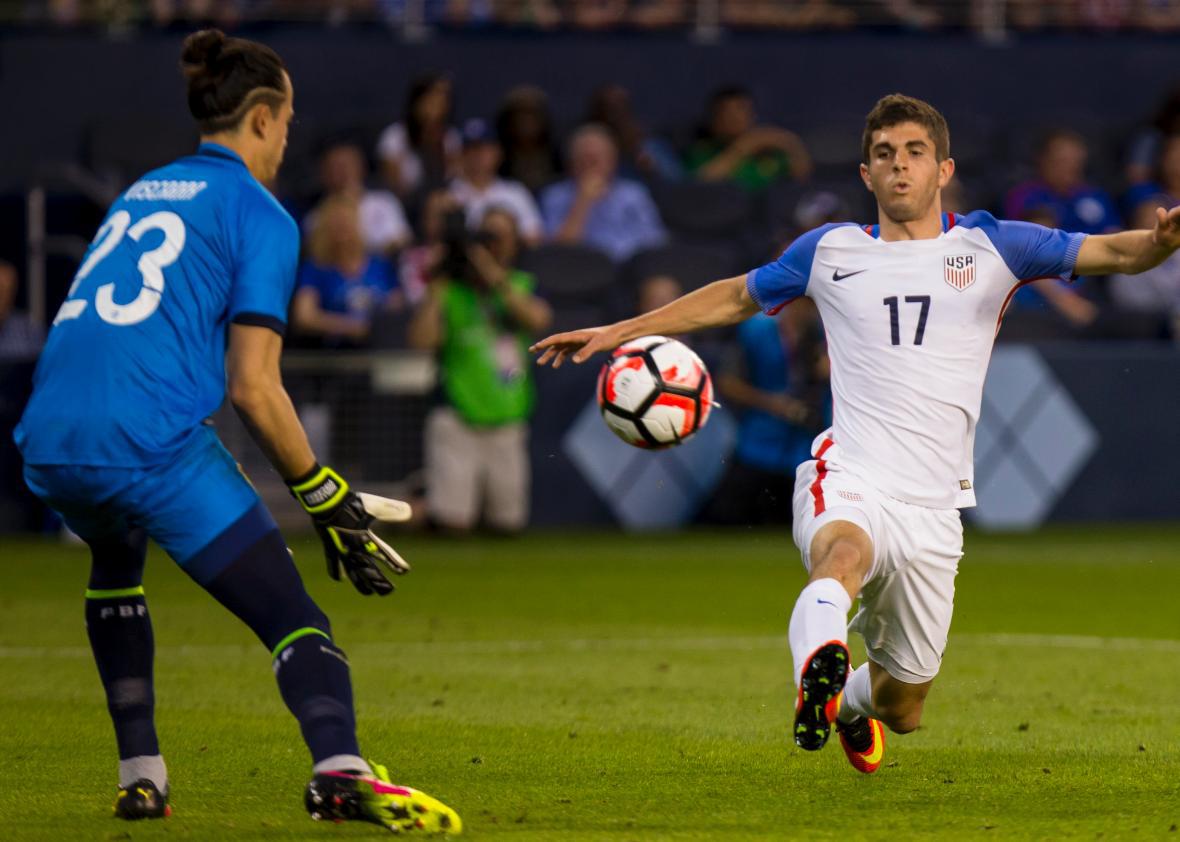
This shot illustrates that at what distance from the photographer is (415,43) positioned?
61.0 feet

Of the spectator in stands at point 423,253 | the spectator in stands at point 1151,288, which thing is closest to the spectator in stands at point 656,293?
the spectator in stands at point 423,253

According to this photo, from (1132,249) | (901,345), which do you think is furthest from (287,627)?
(1132,249)

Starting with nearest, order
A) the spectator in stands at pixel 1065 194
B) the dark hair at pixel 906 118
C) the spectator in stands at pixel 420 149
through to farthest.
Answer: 1. the dark hair at pixel 906 118
2. the spectator in stands at pixel 420 149
3. the spectator in stands at pixel 1065 194

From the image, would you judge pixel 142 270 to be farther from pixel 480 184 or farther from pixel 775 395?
pixel 480 184

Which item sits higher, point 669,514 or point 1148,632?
point 1148,632

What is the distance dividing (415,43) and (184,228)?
13567 millimetres

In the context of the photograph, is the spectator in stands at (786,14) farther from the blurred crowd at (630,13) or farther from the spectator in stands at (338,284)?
the spectator in stands at (338,284)

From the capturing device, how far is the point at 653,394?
23.3 feet

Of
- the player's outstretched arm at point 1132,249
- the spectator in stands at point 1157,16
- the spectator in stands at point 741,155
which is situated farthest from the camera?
the spectator in stands at point 1157,16

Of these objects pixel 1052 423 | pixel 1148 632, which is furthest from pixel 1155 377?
pixel 1148 632

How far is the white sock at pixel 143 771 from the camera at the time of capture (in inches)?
226

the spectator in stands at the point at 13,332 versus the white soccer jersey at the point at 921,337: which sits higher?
the white soccer jersey at the point at 921,337

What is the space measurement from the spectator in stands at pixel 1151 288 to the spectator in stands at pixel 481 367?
5515mm

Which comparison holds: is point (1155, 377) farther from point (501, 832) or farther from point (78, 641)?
point (501, 832)
